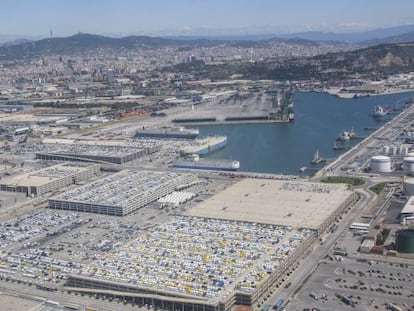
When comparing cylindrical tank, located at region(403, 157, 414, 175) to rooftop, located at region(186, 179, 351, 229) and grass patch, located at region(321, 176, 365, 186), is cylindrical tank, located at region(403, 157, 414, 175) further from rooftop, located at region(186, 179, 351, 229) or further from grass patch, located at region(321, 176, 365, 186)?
rooftop, located at region(186, 179, 351, 229)

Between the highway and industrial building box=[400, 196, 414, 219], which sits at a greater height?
industrial building box=[400, 196, 414, 219]

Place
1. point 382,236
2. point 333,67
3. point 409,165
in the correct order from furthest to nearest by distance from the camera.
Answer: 1. point 333,67
2. point 409,165
3. point 382,236

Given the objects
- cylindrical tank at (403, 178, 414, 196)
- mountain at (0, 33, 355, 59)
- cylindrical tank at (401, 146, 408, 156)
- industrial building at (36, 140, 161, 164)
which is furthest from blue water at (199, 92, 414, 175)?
mountain at (0, 33, 355, 59)

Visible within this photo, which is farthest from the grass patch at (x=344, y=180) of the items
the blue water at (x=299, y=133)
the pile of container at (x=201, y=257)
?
the pile of container at (x=201, y=257)

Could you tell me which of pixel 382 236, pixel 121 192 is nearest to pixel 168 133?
pixel 121 192

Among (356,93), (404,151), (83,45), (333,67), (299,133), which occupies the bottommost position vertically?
(299,133)

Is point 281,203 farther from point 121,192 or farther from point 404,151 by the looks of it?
point 404,151
